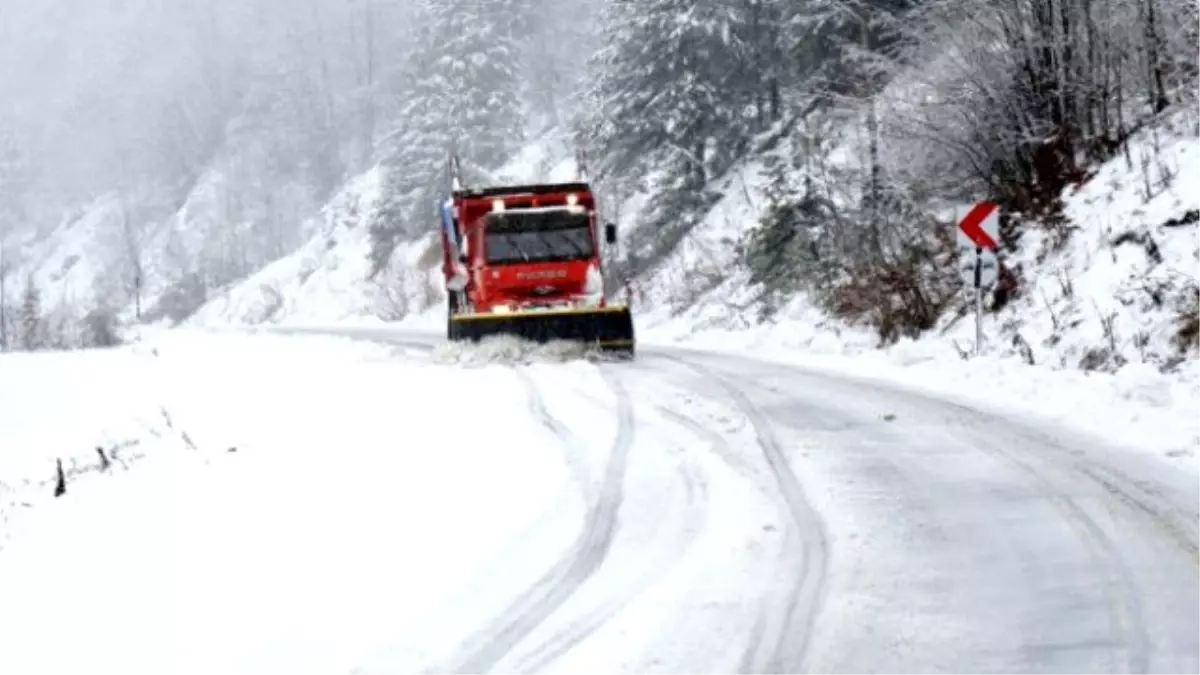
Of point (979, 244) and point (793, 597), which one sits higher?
point (979, 244)

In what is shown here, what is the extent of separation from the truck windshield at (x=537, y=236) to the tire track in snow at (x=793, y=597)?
376 inches

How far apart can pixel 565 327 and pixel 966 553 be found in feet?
32.5

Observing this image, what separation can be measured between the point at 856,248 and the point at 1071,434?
11.0 meters

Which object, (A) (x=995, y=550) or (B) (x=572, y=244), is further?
(B) (x=572, y=244)

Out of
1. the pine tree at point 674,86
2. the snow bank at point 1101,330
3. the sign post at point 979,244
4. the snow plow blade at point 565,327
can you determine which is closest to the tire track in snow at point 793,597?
the snow bank at point 1101,330

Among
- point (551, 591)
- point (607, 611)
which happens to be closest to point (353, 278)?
point (551, 591)

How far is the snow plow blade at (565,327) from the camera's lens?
1434 cm

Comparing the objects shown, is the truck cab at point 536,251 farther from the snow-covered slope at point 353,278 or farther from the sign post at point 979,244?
the snow-covered slope at point 353,278

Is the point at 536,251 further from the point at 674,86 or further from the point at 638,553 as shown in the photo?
the point at 674,86

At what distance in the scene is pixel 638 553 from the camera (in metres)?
4.91

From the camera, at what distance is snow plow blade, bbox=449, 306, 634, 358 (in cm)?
1434

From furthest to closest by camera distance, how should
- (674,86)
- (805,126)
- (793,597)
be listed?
(674,86) < (805,126) < (793,597)

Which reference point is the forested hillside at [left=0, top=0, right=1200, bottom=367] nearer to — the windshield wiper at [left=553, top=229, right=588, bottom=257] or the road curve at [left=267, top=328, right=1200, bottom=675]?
the windshield wiper at [left=553, top=229, right=588, bottom=257]

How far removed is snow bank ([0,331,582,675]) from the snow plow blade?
3164 millimetres
